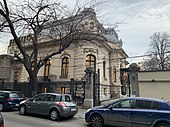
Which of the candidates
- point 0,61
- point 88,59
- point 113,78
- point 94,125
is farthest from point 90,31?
point 0,61

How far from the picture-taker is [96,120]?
8.12 m

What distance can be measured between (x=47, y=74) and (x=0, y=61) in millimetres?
12538

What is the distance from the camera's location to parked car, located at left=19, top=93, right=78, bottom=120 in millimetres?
9305

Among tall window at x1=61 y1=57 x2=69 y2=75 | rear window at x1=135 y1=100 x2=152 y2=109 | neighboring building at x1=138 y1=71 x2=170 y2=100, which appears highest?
tall window at x1=61 y1=57 x2=69 y2=75

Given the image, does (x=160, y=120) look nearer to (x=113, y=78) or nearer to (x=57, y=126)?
(x=57, y=126)

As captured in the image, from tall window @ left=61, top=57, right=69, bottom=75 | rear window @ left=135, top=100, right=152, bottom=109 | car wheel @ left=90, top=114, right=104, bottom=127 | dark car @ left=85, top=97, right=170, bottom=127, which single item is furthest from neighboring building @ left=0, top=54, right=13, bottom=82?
rear window @ left=135, top=100, right=152, bottom=109

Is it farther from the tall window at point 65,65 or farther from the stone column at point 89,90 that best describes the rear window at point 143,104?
the tall window at point 65,65

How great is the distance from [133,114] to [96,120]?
197 cm

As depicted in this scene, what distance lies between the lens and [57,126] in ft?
26.2

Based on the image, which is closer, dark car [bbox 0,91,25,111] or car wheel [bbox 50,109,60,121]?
car wheel [bbox 50,109,60,121]

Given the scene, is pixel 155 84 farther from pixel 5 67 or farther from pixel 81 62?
pixel 5 67

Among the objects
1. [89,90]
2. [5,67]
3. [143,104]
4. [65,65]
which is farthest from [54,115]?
[5,67]

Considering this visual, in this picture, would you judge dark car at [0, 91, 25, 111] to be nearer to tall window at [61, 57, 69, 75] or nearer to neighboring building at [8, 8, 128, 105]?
neighboring building at [8, 8, 128, 105]

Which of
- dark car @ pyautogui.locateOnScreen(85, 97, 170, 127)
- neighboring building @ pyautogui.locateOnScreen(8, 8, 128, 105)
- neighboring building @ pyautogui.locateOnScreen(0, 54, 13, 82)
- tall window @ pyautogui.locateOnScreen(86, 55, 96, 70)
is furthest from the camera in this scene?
neighboring building @ pyautogui.locateOnScreen(0, 54, 13, 82)
